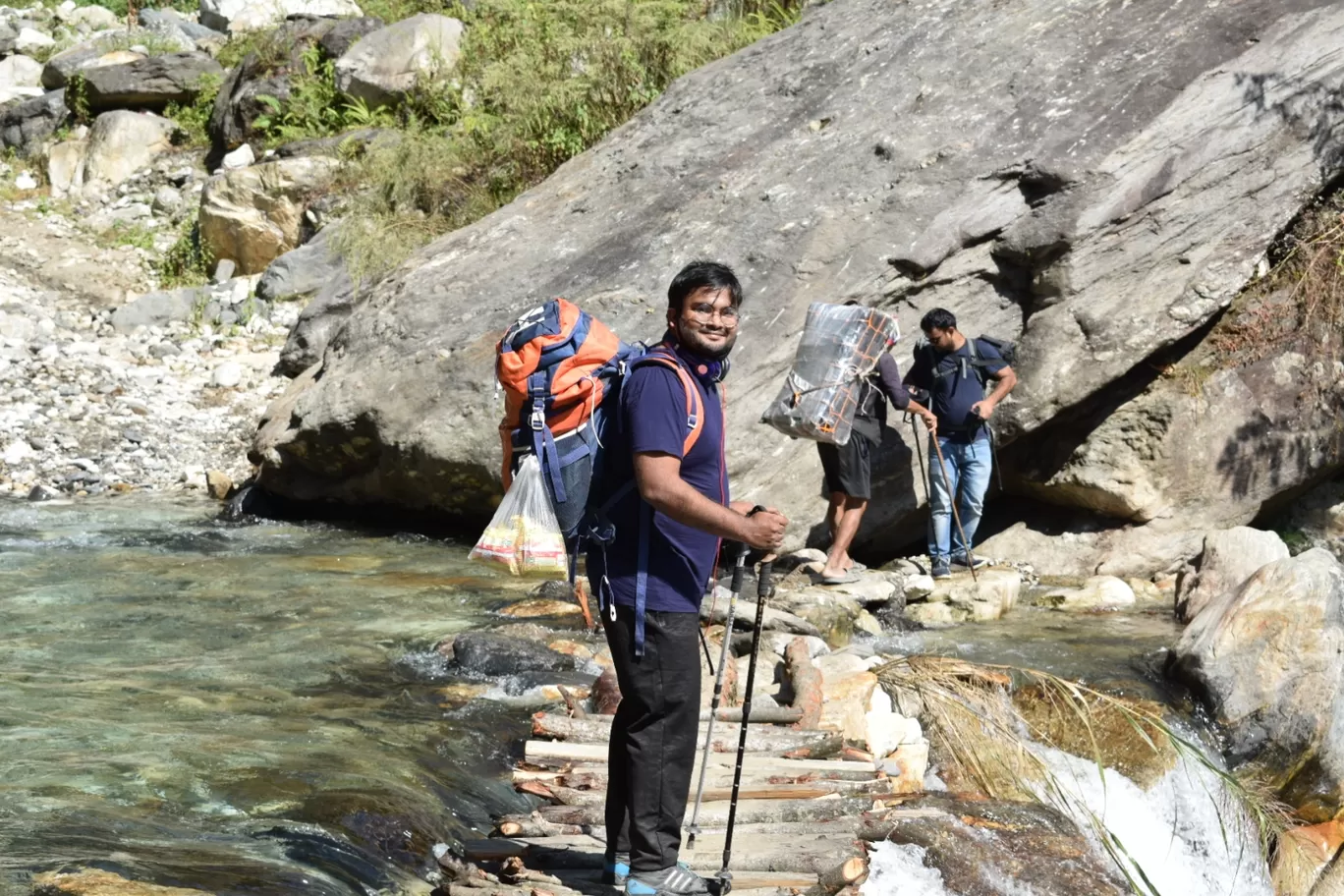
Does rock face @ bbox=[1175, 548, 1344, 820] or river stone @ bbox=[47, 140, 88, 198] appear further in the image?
river stone @ bbox=[47, 140, 88, 198]

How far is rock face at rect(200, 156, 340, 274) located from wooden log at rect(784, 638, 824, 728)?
37.0ft

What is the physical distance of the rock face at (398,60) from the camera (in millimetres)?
16828

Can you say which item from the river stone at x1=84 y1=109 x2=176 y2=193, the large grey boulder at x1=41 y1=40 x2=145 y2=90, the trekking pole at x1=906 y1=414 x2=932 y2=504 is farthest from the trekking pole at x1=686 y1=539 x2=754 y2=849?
the large grey boulder at x1=41 y1=40 x2=145 y2=90

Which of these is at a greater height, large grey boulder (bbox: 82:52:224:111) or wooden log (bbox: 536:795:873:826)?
large grey boulder (bbox: 82:52:224:111)

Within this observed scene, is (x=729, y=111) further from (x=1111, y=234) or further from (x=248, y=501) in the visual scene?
(x=248, y=501)

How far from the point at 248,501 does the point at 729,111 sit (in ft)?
16.7

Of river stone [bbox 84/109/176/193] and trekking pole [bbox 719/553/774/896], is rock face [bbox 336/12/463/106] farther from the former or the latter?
trekking pole [bbox 719/553/774/896]

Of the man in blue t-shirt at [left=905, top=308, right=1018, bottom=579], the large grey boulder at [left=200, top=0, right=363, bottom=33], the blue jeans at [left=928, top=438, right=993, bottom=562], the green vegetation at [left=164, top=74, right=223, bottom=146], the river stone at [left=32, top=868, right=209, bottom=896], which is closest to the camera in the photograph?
the river stone at [left=32, top=868, right=209, bottom=896]

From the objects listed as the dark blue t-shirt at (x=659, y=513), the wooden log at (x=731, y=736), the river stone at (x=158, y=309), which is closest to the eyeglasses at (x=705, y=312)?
the dark blue t-shirt at (x=659, y=513)

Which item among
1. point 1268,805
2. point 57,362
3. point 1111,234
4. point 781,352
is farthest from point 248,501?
point 1268,805

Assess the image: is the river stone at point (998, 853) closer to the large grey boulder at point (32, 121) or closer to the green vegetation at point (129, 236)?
the green vegetation at point (129, 236)

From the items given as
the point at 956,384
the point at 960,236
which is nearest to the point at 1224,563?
the point at 956,384

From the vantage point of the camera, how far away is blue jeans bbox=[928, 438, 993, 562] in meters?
9.95

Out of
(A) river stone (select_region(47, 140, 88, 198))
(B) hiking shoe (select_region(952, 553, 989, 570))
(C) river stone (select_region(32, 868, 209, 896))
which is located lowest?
(B) hiking shoe (select_region(952, 553, 989, 570))
